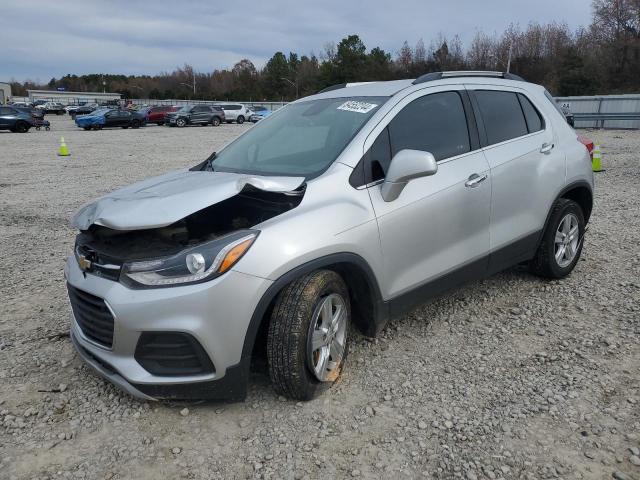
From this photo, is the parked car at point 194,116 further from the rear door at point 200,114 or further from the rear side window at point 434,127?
the rear side window at point 434,127

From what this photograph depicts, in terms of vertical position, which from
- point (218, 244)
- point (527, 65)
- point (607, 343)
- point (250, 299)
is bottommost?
point (607, 343)

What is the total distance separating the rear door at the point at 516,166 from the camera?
13.3 ft

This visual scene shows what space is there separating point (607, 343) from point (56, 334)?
4.10 metres

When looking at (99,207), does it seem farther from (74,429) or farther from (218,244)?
(74,429)

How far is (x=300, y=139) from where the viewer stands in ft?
12.5

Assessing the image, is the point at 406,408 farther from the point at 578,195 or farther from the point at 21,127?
the point at 21,127

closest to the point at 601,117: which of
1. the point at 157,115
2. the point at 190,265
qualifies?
the point at 190,265

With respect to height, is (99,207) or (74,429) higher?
(99,207)

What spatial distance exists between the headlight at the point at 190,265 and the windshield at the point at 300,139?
808 millimetres

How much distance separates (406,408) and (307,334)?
0.76 metres

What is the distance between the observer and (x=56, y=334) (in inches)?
159

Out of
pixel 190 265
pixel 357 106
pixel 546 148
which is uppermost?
pixel 357 106

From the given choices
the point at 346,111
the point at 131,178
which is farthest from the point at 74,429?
the point at 131,178

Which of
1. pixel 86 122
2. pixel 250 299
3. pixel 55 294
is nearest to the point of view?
pixel 250 299
